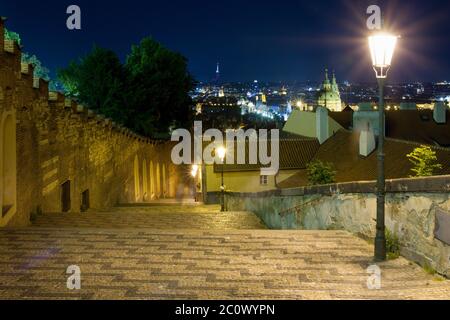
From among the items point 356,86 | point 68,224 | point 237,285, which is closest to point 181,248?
point 237,285

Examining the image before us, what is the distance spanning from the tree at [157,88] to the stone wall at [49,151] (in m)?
14.3

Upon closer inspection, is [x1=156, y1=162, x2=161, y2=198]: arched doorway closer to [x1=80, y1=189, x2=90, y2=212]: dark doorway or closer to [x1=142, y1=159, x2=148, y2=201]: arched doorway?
[x1=142, y1=159, x2=148, y2=201]: arched doorway

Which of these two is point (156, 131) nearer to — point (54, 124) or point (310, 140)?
point (310, 140)

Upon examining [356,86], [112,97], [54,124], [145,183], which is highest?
[356,86]

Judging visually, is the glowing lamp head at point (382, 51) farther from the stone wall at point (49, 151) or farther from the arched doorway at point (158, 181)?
the arched doorway at point (158, 181)

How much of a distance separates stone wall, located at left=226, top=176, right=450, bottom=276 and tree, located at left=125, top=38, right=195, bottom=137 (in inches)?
1228

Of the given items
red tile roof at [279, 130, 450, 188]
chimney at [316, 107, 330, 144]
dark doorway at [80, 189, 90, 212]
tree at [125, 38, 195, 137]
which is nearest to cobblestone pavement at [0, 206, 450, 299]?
dark doorway at [80, 189, 90, 212]

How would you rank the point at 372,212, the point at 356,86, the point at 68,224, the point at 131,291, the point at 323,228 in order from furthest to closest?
the point at 356,86 → the point at 68,224 → the point at 323,228 → the point at 372,212 → the point at 131,291

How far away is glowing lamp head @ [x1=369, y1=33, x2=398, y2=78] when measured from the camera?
6762 mm

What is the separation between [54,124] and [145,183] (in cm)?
2037

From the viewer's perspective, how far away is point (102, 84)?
1636 inches

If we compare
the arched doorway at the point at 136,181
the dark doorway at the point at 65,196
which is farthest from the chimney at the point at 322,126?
the dark doorway at the point at 65,196
